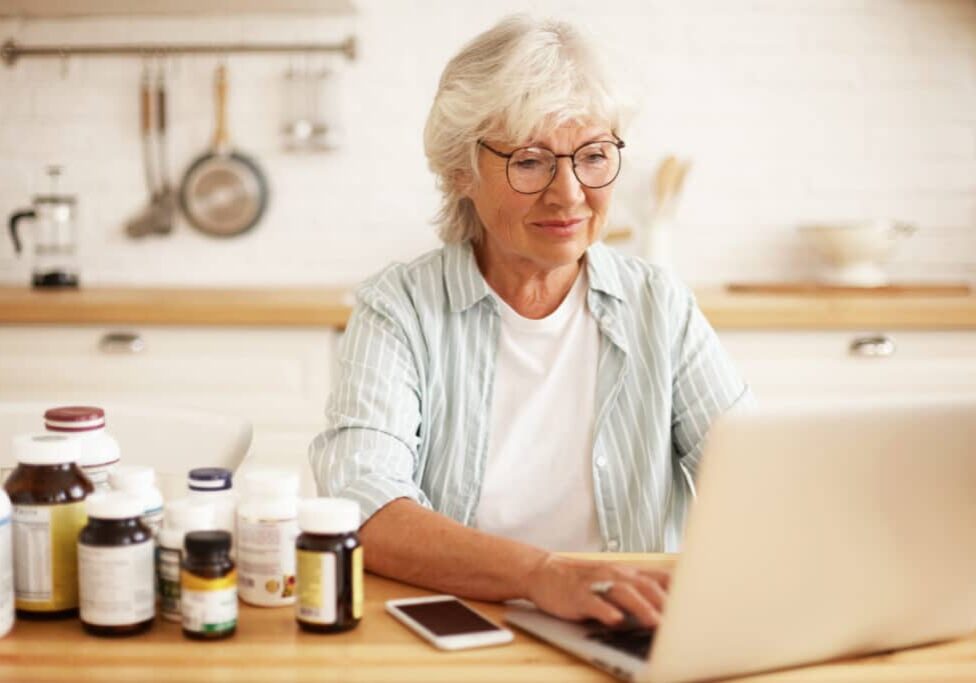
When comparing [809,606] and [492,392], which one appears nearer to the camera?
[809,606]

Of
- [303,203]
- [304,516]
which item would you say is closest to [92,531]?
[304,516]

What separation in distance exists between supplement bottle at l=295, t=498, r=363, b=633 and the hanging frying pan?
2.36 metres

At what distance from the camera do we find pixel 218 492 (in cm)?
108

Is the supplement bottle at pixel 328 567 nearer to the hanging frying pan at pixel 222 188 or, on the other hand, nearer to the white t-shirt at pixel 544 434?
the white t-shirt at pixel 544 434

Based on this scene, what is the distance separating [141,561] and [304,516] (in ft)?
0.46

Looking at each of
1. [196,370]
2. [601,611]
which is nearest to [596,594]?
[601,611]

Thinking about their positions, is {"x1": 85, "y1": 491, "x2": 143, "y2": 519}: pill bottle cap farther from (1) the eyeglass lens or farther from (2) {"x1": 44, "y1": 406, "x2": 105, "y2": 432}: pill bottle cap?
(1) the eyeglass lens

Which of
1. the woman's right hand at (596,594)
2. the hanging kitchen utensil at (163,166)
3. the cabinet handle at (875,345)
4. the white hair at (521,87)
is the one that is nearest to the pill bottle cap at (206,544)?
the woman's right hand at (596,594)

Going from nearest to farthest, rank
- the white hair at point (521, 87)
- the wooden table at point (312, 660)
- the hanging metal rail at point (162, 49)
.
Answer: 1. the wooden table at point (312, 660)
2. the white hair at point (521, 87)
3. the hanging metal rail at point (162, 49)

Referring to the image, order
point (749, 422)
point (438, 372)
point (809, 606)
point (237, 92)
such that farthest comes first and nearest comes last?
1. point (237, 92)
2. point (438, 372)
3. point (809, 606)
4. point (749, 422)

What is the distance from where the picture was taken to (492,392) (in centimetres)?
165

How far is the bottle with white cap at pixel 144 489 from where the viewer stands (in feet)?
3.38

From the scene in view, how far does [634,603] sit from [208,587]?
36 cm

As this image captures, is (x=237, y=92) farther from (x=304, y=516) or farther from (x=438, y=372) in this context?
(x=304, y=516)
